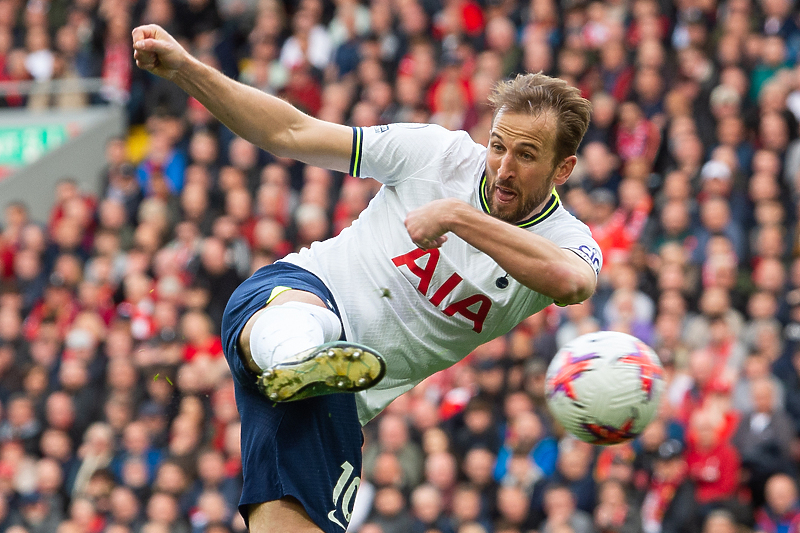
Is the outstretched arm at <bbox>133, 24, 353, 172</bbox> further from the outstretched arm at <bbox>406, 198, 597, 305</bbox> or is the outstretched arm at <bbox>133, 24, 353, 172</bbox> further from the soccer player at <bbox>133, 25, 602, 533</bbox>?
the outstretched arm at <bbox>406, 198, 597, 305</bbox>

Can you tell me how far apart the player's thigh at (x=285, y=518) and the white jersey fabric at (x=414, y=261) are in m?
0.79

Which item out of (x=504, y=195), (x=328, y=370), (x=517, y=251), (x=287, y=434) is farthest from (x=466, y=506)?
(x=328, y=370)

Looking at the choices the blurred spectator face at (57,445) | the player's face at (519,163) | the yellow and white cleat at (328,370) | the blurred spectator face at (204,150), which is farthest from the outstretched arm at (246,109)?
the blurred spectator face at (204,150)

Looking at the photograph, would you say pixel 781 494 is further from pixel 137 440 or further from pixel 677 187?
pixel 137 440

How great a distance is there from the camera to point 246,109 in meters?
4.91

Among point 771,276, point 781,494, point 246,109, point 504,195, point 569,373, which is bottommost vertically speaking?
point 781,494

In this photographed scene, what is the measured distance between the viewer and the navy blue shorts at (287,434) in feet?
16.1

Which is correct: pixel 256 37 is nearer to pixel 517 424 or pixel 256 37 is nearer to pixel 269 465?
pixel 517 424

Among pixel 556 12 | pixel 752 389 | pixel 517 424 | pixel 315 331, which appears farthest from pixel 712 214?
pixel 315 331

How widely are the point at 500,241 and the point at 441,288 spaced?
0.73 m

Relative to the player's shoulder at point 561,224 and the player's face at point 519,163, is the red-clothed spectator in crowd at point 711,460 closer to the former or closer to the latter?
the player's shoulder at point 561,224

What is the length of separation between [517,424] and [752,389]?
1979mm

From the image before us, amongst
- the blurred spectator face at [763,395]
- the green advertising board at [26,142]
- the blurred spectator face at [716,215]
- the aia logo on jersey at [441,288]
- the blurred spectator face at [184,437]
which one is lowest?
the blurred spectator face at [184,437]

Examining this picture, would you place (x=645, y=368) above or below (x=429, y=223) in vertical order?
below
